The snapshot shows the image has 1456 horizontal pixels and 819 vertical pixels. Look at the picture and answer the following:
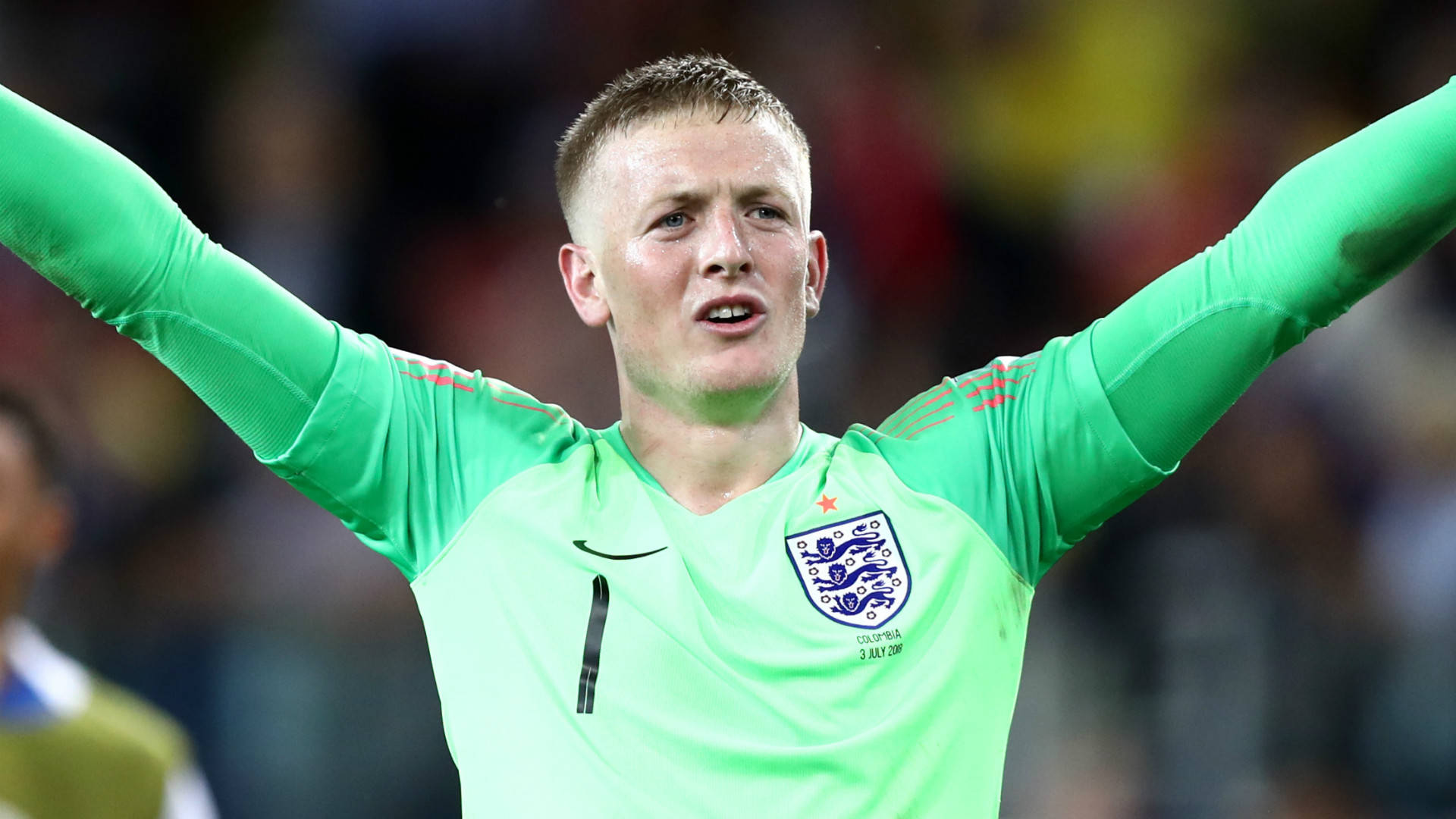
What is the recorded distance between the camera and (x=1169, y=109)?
6.34 metres

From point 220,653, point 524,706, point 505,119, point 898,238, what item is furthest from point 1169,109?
point 524,706

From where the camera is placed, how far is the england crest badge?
2.56m

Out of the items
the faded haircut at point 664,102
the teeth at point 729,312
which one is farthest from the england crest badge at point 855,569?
the faded haircut at point 664,102

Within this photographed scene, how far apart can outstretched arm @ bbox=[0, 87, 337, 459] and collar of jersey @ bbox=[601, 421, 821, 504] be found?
603mm

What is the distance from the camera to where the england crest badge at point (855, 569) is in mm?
2562

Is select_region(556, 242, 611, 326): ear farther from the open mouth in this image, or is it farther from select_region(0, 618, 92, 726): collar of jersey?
select_region(0, 618, 92, 726): collar of jersey

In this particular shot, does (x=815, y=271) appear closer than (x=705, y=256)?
No

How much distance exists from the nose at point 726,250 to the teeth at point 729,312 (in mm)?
71

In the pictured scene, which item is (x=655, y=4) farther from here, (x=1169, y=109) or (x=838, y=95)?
(x=1169, y=109)

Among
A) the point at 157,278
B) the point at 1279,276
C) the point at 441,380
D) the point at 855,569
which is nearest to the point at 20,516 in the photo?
the point at 441,380

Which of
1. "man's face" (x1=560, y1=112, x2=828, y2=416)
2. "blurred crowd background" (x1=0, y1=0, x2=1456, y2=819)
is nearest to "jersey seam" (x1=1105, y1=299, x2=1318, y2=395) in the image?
"man's face" (x1=560, y1=112, x2=828, y2=416)

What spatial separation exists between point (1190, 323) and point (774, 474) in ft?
2.70

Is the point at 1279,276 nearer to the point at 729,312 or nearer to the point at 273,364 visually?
the point at 729,312

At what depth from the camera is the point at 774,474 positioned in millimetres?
2879
